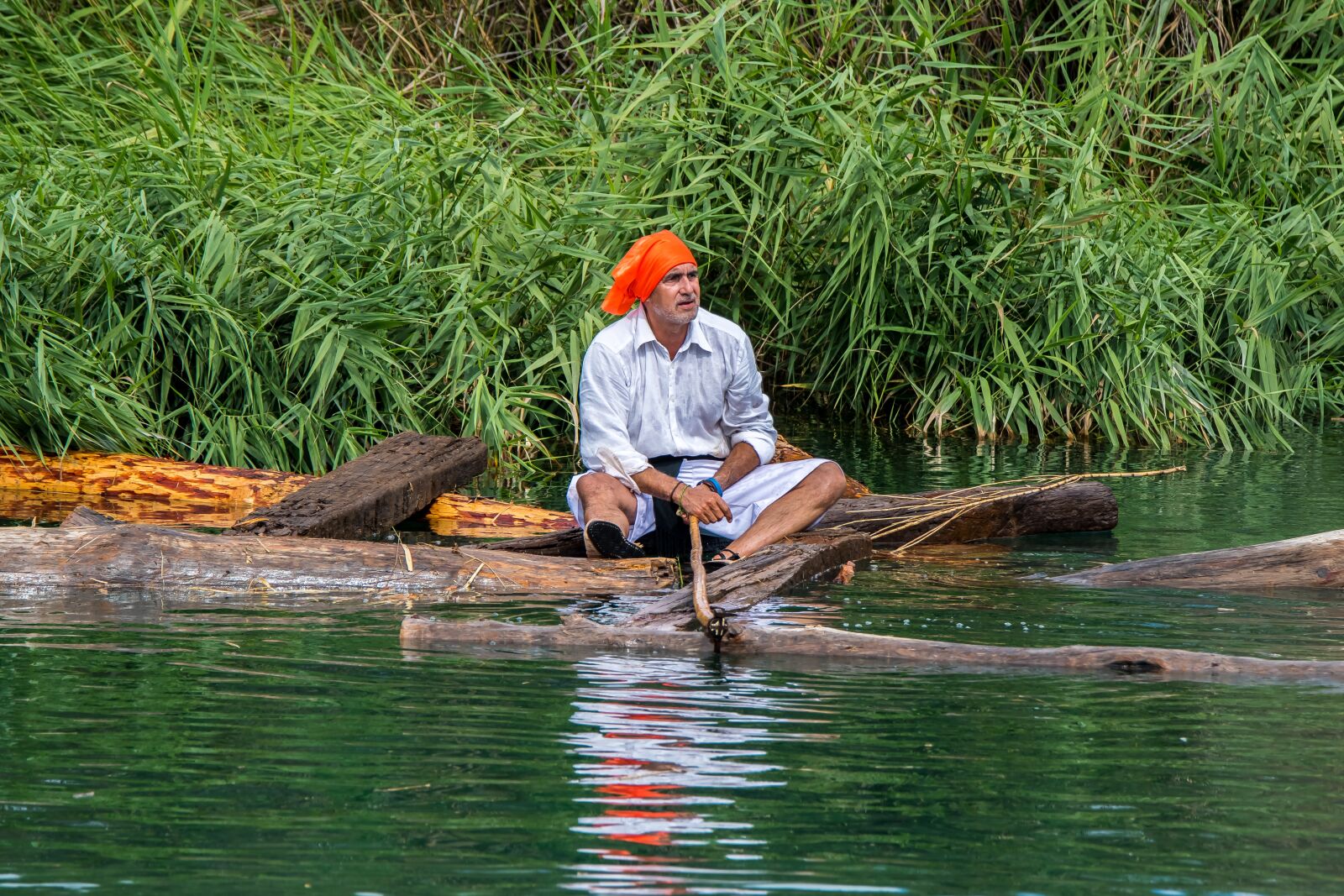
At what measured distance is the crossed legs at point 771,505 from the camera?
17.8ft

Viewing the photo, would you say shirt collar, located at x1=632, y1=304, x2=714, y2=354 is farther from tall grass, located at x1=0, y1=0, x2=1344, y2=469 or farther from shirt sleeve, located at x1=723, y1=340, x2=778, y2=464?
tall grass, located at x1=0, y1=0, x2=1344, y2=469

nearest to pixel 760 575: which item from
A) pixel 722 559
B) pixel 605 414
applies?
pixel 722 559

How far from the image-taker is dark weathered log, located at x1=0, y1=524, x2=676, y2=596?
190 inches

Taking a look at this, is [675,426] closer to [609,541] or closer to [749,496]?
[749,496]

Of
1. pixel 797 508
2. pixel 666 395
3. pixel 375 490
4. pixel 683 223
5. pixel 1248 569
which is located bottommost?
pixel 1248 569

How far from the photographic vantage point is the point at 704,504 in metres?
5.31

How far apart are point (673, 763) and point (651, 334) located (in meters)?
2.56

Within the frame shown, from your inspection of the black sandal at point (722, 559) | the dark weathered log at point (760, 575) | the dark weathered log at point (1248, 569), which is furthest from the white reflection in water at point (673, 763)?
the dark weathered log at point (1248, 569)

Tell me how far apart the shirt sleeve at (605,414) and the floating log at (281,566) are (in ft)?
1.73

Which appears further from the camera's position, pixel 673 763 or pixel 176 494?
pixel 176 494

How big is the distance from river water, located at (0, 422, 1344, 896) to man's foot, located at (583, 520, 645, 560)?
0.50 m

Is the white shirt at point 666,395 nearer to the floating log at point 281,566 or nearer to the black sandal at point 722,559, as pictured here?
the black sandal at point 722,559

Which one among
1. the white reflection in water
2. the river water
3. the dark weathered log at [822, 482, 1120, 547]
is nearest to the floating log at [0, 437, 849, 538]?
the dark weathered log at [822, 482, 1120, 547]

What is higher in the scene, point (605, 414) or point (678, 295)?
point (678, 295)
